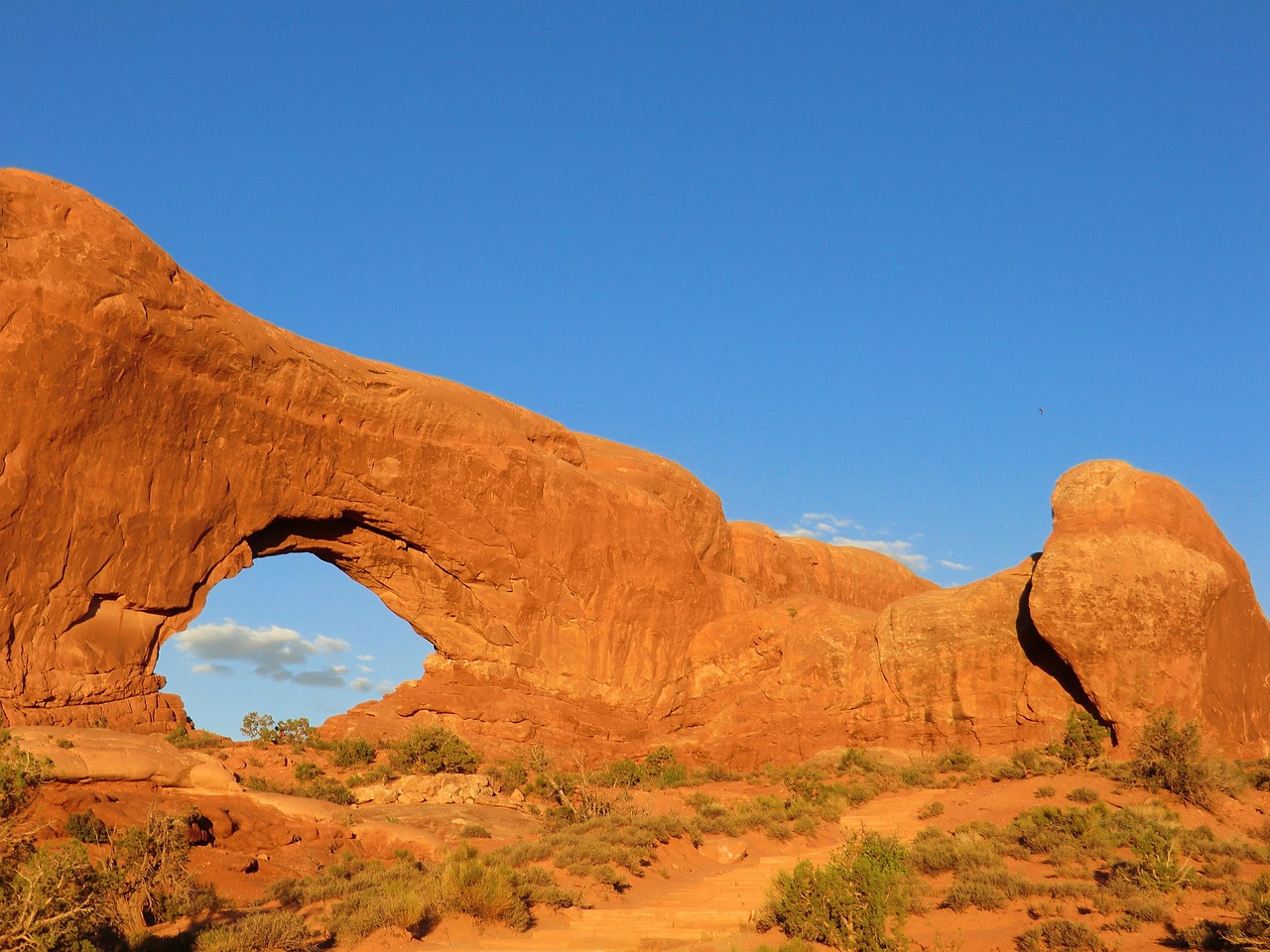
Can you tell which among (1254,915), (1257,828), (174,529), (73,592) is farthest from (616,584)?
(1254,915)

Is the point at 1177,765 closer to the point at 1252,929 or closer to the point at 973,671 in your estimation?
the point at 973,671

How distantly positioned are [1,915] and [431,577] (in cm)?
1892

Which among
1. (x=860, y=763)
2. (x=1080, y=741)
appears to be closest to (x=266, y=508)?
(x=860, y=763)

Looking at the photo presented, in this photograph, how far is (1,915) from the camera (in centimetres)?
841

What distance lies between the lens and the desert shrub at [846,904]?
11164 mm

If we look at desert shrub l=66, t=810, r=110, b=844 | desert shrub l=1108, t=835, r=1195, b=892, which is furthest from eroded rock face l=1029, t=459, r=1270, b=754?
desert shrub l=66, t=810, r=110, b=844

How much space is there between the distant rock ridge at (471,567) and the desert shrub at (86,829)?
595 cm

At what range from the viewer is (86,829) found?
45.5 feet

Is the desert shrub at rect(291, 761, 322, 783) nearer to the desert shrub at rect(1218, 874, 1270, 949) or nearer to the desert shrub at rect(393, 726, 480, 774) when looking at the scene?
the desert shrub at rect(393, 726, 480, 774)

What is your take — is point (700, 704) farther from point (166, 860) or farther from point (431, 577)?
point (166, 860)

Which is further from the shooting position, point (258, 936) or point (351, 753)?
point (351, 753)

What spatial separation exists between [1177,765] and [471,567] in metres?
Answer: 15.9

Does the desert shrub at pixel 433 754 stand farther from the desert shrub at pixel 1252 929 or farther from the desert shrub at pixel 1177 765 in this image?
the desert shrub at pixel 1252 929

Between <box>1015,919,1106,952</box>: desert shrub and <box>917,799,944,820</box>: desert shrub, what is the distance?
29.6ft
